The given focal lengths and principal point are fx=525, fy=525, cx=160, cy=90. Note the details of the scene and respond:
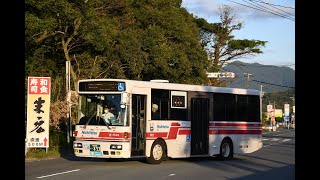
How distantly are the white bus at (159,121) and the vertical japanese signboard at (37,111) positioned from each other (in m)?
3.38

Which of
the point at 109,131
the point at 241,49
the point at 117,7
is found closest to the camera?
the point at 109,131

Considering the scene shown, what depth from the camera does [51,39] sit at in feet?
88.9

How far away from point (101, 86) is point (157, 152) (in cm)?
312

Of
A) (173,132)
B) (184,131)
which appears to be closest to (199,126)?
(184,131)

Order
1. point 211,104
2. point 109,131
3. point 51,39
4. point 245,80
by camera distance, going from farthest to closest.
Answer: point 245,80, point 51,39, point 211,104, point 109,131

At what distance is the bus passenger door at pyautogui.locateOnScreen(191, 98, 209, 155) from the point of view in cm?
2038

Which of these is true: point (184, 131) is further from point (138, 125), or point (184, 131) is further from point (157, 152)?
point (138, 125)

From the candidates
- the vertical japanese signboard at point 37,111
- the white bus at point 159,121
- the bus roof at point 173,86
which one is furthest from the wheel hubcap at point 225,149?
the vertical japanese signboard at point 37,111

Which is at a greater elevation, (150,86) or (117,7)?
(117,7)

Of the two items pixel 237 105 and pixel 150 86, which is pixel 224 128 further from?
pixel 150 86

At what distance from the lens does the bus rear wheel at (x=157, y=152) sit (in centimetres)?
1861

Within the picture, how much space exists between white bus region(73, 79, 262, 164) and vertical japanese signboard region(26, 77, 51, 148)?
3385mm
